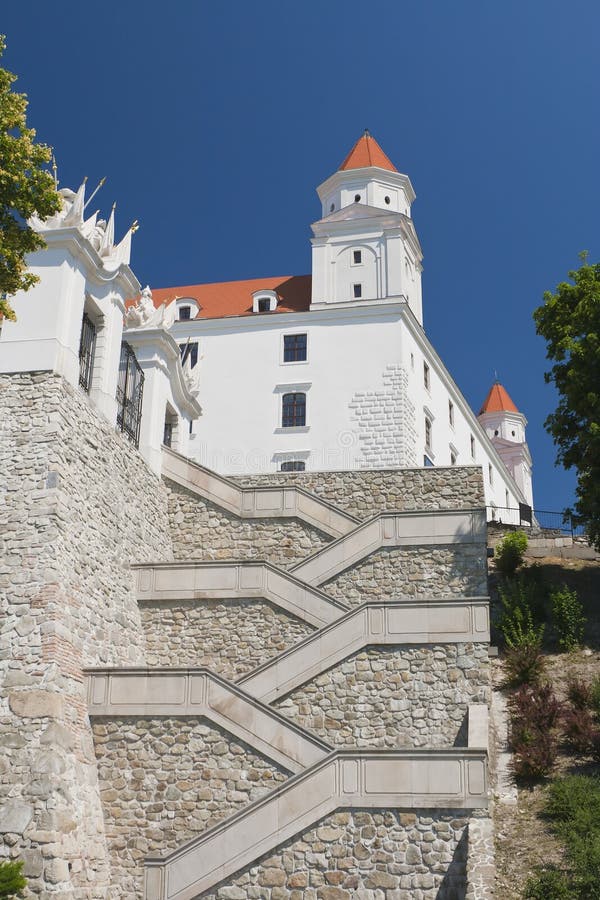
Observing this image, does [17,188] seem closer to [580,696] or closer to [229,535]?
[229,535]

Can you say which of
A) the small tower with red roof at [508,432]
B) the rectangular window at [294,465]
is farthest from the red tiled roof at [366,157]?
the small tower with red roof at [508,432]

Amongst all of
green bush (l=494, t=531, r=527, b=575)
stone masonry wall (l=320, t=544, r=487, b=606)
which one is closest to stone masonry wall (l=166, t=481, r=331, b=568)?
stone masonry wall (l=320, t=544, r=487, b=606)

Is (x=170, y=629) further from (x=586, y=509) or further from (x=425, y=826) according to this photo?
(x=586, y=509)

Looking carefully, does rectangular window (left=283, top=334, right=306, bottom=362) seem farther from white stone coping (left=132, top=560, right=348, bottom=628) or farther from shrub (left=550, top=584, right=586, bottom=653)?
white stone coping (left=132, top=560, right=348, bottom=628)

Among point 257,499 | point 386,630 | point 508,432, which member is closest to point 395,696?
point 386,630

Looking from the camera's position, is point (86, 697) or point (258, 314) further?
point (258, 314)

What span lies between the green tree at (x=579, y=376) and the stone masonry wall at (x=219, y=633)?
8.51 metres

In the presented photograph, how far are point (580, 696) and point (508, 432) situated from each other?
53.0m

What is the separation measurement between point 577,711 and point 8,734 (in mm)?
10105

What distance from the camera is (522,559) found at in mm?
26312

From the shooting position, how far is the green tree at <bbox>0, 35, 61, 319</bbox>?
15.8 meters

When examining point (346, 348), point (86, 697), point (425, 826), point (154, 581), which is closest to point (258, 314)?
point (346, 348)

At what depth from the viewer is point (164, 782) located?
17078 millimetres

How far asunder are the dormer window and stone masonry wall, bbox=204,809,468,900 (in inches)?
1153
